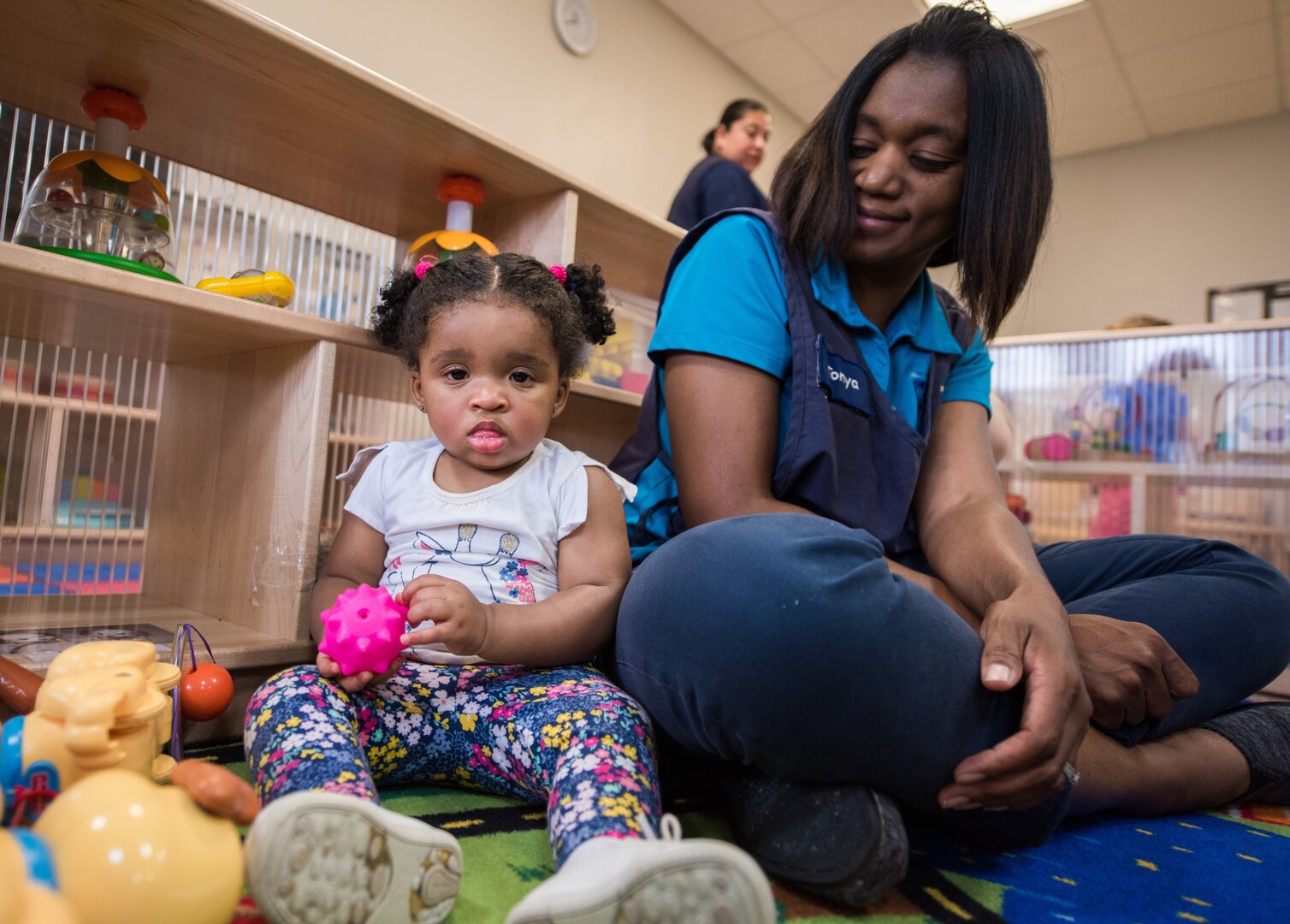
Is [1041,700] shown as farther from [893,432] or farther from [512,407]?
[512,407]

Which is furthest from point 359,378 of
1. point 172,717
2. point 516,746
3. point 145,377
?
point 516,746

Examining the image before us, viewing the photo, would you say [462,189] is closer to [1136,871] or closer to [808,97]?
[1136,871]

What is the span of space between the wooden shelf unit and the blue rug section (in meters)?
0.79

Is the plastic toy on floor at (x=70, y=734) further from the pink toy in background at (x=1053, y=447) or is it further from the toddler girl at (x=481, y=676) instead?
the pink toy in background at (x=1053, y=447)

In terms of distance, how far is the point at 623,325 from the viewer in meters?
1.83

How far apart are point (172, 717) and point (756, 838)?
0.56m

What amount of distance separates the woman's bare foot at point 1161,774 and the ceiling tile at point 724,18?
10.8 ft

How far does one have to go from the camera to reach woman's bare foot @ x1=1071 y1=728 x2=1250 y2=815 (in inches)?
32.2

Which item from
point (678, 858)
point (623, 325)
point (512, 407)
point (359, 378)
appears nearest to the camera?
point (678, 858)

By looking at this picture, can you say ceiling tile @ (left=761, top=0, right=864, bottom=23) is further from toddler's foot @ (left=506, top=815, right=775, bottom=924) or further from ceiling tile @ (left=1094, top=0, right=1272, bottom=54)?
toddler's foot @ (left=506, top=815, right=775, bottom=924)

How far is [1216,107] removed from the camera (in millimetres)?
4035

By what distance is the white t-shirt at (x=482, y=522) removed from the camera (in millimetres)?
919

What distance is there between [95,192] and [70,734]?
2.63ft

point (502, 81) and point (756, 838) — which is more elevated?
point (502, 81)
